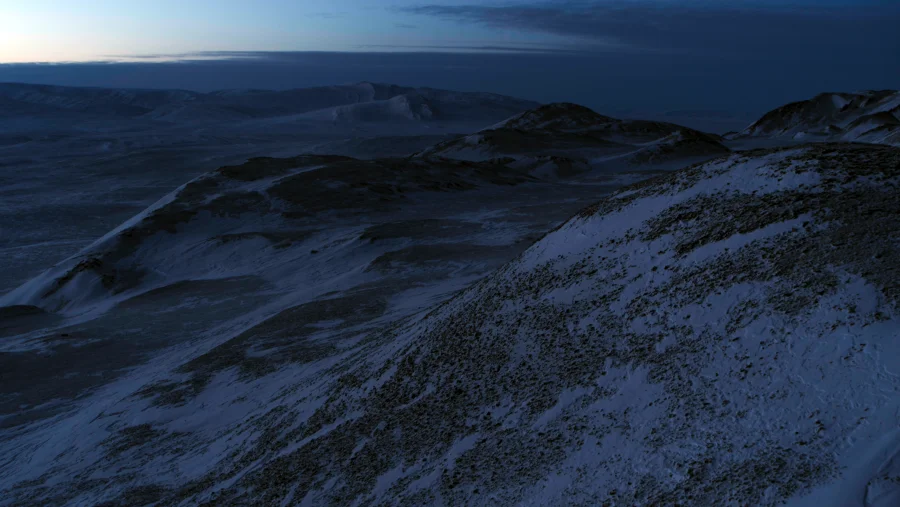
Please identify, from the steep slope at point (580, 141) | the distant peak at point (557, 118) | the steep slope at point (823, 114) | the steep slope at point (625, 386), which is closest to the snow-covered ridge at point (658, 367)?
the steep slope at point (625, 386)

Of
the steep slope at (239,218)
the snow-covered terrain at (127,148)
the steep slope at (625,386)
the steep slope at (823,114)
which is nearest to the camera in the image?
the steep slope at (625,386)

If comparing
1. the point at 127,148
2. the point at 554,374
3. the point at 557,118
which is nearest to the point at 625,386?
the point at 554,374

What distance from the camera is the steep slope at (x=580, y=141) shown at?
2606 inches

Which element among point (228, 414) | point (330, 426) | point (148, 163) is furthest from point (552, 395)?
point (148, 163)

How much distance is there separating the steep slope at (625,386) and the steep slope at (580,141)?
174ft

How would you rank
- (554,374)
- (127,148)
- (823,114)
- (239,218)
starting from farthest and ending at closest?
(127,148)
(823,114)
(239,218)
(554,374)

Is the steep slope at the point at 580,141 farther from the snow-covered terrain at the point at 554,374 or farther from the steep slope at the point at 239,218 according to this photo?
the snow-covered terrain at the point at 554,374

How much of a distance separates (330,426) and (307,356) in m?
6.13

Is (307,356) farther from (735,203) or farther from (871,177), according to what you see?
(871,177)

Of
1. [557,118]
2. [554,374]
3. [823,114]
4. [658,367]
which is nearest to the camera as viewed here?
[658,367]

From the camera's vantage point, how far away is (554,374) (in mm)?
10492

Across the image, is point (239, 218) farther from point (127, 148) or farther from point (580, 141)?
point (127, 148)

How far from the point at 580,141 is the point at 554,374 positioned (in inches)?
2746

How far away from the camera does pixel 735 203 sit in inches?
471
